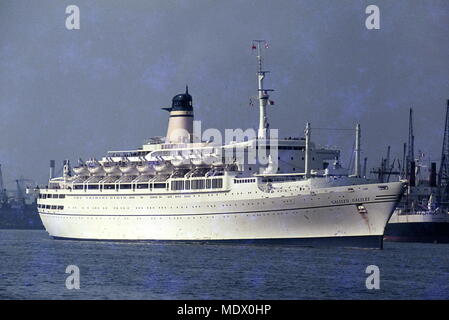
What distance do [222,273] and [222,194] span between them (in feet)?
64.8

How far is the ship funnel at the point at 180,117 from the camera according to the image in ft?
280

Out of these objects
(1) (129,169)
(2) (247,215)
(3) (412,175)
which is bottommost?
(2) (247,215)

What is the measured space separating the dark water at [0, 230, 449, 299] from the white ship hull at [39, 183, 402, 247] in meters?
1.28

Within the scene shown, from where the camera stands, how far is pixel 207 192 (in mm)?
74062

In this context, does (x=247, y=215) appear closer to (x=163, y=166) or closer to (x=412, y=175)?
(x=163, y=166)

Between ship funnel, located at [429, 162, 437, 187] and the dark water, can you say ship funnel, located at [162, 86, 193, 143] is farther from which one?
ship funnel, located at [429, 162, 437, 187]

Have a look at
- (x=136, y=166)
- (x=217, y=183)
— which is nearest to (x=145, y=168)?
(x=136, y=166)

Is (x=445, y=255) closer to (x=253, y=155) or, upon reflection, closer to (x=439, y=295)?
(x=253, y=155)

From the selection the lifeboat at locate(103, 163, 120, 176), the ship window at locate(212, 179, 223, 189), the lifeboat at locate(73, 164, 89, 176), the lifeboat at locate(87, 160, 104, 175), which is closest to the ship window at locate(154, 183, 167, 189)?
the ship window at locate(212, 179, 223, 189)

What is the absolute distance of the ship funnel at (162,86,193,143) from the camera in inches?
3361

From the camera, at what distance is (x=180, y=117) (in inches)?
3396

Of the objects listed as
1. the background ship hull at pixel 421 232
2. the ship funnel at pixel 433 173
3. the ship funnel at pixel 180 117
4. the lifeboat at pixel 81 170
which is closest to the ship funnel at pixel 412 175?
the ship funnel at pixel 433 173
